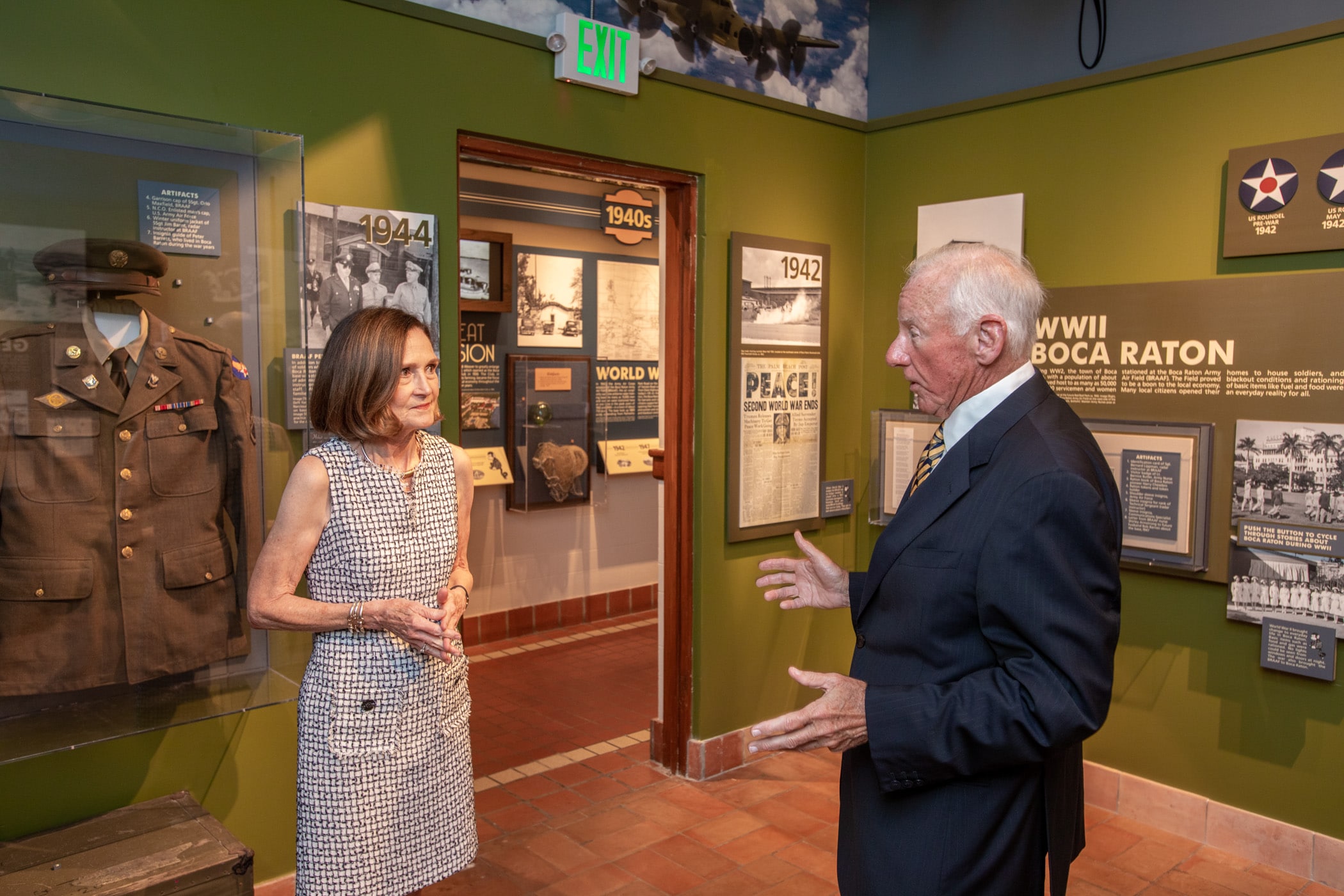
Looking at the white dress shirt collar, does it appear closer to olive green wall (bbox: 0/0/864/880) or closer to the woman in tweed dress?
the woman in tweed dress

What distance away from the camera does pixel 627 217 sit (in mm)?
6887

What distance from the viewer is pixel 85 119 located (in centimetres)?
230

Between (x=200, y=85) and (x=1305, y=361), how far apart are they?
3.77 meters

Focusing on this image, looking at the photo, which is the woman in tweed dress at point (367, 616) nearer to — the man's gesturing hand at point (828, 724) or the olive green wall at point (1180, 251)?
the man's gesturing hand at point (828, 724)

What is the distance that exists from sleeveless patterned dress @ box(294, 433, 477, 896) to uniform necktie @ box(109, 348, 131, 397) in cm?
57

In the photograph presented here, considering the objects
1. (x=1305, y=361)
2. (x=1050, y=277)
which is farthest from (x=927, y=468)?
(x=1050, y=277)

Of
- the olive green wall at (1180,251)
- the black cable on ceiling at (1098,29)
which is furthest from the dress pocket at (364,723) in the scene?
the black cable on ceiling at (1098,29)

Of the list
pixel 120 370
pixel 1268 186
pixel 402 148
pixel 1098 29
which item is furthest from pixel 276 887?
pixel 1098 29

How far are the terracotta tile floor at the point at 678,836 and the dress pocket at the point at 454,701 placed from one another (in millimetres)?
1289

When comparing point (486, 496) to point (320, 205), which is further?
point (486, 496)

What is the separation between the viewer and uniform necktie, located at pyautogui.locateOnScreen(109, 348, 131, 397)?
2389mm

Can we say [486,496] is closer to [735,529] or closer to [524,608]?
[524,608]

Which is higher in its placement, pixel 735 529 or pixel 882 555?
pixel 882 555

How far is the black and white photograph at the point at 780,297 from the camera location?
4375 mm
